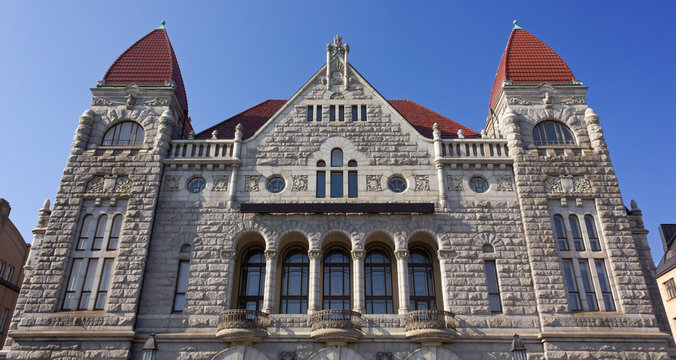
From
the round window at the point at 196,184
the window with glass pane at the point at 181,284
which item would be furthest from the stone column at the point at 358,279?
the round window at the point at 196,184

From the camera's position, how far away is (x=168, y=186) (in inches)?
893

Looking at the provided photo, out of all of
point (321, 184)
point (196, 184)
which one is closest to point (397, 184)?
point (321, 184)

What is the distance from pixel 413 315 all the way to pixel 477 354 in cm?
274

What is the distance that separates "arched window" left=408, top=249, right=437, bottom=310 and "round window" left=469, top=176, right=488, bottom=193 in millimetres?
3627

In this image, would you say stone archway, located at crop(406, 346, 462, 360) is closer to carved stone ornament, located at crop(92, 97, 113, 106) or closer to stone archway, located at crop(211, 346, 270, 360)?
stone archway, located at crop(211, 346, 270, 360)

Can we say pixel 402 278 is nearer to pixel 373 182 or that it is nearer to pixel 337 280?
pixel 337 280

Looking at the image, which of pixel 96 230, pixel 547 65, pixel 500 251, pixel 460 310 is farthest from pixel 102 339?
pixel 547 65

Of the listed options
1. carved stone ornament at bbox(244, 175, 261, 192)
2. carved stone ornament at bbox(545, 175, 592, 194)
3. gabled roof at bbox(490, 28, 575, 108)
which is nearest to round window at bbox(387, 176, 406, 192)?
carved stone ornament at bbox(244, 175, 261, 192)

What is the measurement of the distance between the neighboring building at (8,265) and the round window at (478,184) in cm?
2983

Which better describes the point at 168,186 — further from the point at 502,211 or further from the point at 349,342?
the point at 502,211

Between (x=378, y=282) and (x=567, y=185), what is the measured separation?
9325 millimetres

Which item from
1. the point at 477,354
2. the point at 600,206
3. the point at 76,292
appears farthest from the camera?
the point at 600,206

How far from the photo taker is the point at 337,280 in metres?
21.7

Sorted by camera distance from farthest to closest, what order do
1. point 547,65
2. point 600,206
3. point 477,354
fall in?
1. point 547,65
2. point 600,206
3. point 477,354
